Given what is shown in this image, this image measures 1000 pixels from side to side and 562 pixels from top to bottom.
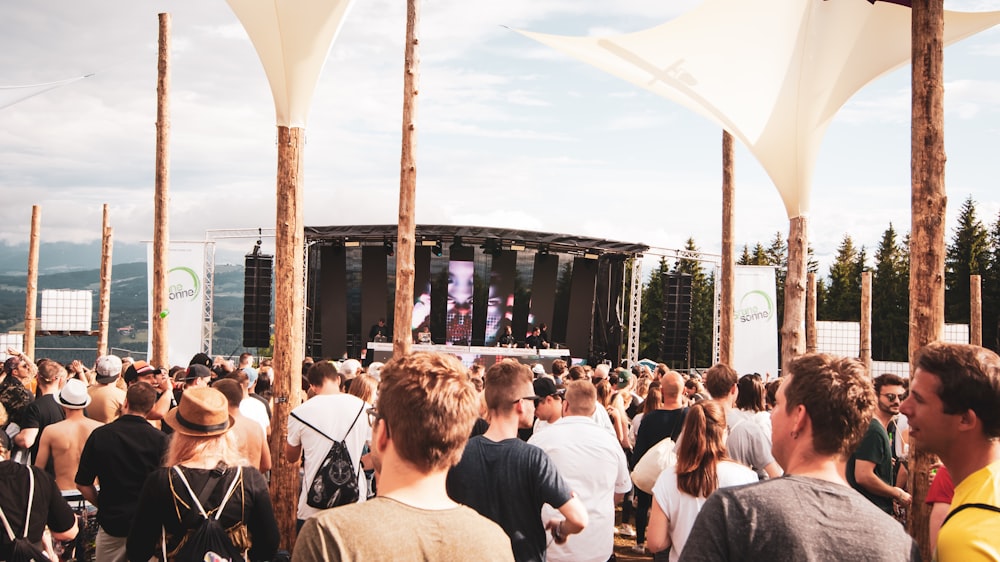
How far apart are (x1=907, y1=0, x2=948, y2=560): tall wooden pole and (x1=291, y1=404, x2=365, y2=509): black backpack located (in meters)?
3.79

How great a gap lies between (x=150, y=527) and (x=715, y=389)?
3.50m

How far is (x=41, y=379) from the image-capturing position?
612cm

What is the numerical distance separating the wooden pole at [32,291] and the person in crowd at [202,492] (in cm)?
1786

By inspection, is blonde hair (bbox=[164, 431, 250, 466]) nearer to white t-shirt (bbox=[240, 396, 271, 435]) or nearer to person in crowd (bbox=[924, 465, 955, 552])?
person in crowd (bbox=[924, 465, 955, 552])

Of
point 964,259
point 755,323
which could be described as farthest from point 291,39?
point 964,259

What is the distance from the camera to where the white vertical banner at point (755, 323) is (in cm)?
1531

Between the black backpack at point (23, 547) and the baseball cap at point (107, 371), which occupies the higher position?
the baseball cap at point (107, 371)

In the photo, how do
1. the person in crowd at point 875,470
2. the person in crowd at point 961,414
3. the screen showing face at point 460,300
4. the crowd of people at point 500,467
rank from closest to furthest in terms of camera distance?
the crowd of people at point 500,467 < the person in crowd at point 961,414 < the person in crowd at point 875,470 < the screen showing face at point 460,300

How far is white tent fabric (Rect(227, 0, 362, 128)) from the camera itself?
6516 millimetres

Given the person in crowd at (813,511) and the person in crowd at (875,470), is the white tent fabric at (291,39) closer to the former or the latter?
the person in crowd at (875,470)

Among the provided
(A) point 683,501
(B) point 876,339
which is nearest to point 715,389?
(A) point 683,501

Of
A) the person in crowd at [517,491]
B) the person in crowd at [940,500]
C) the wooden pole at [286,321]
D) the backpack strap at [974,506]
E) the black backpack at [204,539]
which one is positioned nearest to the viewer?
the backpack strap at [974,506]

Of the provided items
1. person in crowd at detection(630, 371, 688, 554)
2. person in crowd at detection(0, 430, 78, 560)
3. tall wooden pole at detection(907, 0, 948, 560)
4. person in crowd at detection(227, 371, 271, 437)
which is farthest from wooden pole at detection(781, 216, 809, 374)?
person in crowd at detection(0, 430, 78, 560)

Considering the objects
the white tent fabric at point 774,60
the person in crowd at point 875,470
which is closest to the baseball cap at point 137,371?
the person in crowd at point 875,470
